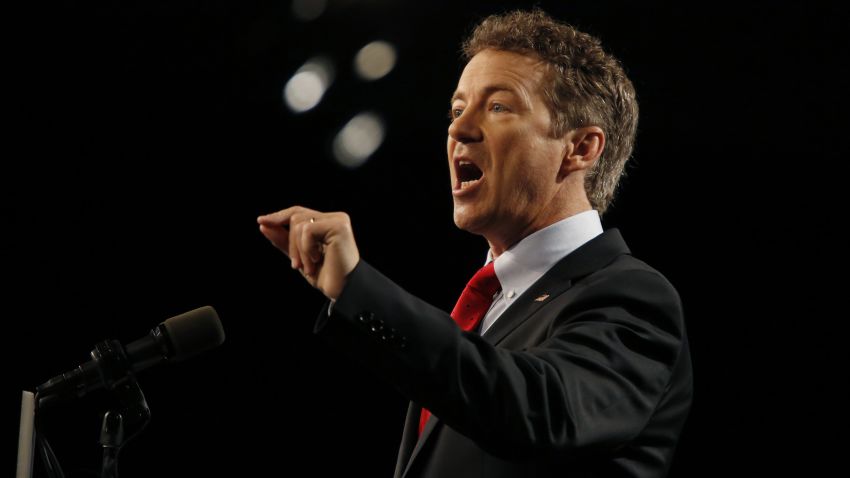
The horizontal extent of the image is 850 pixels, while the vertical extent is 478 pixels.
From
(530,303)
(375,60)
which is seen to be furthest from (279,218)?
(375,60)

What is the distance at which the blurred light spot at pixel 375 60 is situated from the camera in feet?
11.5

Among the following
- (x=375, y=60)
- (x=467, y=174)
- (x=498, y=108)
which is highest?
(x=375, y=60)

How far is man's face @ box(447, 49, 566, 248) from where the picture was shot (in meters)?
1.66

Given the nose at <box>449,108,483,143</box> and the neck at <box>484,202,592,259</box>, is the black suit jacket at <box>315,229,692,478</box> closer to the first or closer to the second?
the neck at <box>484,202,592,259</box>

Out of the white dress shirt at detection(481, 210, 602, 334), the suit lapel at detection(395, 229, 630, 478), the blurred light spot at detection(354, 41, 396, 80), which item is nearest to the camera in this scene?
the suit lapel at detection(395, 229, 630, 478)

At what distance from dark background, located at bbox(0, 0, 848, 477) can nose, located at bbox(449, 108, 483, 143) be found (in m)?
1.82

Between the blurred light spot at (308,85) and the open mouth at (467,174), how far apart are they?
1.92 meters

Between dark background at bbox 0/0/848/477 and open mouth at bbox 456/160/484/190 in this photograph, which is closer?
open mouth at bbox 456/160/484/190

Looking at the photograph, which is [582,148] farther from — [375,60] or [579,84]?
[375,60]

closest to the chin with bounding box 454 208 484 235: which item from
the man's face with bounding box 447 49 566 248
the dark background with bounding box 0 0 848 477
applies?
the man's face with bounding box 447 49 566 248

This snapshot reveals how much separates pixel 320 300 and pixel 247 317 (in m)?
0.34

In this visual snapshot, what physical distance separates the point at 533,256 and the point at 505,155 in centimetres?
22

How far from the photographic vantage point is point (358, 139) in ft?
12.1

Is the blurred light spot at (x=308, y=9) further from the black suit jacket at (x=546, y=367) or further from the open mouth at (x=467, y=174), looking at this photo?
the black suit jacket at (x=546, y=367)
